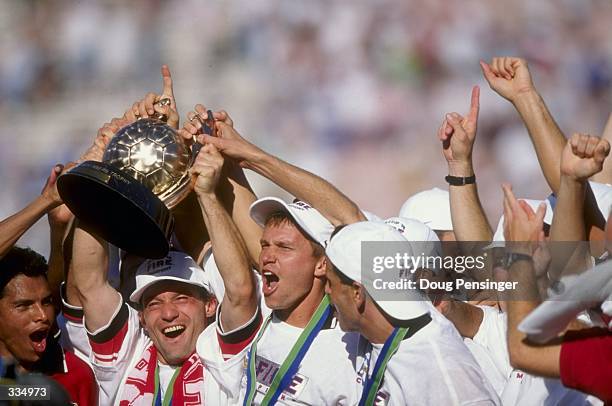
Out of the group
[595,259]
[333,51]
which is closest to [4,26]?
[333,51]

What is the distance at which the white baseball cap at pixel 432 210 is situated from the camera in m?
4.31

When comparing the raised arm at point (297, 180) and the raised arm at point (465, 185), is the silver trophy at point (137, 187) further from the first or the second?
the raised arm at point (465, 185)

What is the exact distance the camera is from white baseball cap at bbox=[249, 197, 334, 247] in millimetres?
3729

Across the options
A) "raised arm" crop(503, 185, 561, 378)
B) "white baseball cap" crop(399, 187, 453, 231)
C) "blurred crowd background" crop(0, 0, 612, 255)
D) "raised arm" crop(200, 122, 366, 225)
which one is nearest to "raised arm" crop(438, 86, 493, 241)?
"white baseball cap" crop(399, 187, 453, 231)

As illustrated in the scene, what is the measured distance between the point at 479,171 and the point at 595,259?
4.12m

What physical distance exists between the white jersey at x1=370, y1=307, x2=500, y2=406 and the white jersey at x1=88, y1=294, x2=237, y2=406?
0.90 m

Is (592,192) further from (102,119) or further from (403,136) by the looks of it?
(102,119)

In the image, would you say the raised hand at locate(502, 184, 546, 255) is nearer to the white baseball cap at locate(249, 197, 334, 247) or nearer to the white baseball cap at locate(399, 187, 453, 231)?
the white baseball cap at locate(249, 197, 334, 247)

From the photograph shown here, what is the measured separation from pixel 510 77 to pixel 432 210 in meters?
0.70

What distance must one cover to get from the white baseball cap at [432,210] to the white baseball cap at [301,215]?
645mm

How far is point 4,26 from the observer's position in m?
9.34

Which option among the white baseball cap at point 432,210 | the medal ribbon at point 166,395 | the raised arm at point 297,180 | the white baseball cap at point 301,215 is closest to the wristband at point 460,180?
the white baseball cap at point 432,210

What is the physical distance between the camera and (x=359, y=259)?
330 centimetres

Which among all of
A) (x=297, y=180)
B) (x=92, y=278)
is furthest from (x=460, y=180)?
(x=92, y=278)
